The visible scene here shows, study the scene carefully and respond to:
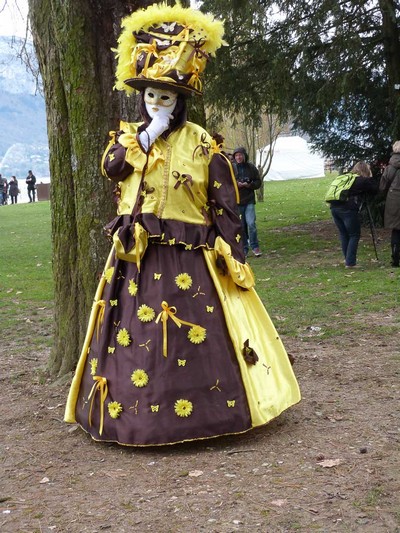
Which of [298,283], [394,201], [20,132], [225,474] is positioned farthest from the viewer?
[20,132]

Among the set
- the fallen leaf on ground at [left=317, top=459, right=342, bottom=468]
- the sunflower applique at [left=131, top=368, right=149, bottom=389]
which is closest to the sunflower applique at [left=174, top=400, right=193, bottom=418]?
the sunflower applique at [left=131, top=368, right=149, bottom=389]

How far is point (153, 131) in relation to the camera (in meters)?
4.93

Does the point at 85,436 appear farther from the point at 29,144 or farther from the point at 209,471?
the point at 29,144

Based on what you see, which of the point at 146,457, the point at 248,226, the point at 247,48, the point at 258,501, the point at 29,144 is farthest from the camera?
A: the point at 29,144

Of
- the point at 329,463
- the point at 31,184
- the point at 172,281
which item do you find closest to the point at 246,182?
the point at 172,281

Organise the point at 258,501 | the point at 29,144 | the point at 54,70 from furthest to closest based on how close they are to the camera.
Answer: the point at 29,144 < the point at 54,70 < the point at 258,501

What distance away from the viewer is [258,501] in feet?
13.4

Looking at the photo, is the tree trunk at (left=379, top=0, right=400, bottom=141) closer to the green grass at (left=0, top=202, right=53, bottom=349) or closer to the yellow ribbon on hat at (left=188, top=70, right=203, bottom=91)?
the green grass at (left=0, top=202, right=53, bottom=349)

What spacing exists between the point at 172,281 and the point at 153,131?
2.99 ft

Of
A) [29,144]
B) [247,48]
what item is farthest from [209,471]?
[29,144]

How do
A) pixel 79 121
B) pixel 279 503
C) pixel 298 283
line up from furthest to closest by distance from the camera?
pixel 298 283 < pixel 79 121 < pixel 279 503

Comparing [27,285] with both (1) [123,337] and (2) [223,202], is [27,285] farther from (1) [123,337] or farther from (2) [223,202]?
(2) [223,202]

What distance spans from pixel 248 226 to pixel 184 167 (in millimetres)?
8746

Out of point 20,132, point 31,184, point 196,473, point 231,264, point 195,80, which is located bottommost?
point 31,184
